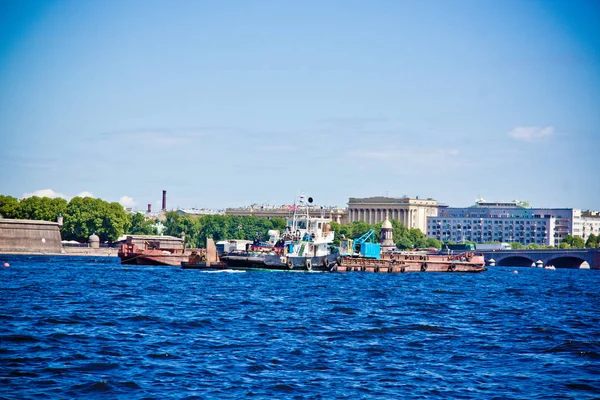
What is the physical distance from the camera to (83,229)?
152250mm

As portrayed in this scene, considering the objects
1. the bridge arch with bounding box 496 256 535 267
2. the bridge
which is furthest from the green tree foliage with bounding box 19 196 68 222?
the bridge arch with bounding box 496 256 535 267

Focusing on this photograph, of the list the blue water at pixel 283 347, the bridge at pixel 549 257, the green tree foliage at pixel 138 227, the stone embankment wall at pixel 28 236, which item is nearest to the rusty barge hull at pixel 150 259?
the stone embankment wall at pixel 28 236

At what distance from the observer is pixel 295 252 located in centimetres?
8869

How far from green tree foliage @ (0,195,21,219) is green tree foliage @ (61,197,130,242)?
7349mm

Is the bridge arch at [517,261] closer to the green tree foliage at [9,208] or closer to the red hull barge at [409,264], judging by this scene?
the red hull barge at [409,264]

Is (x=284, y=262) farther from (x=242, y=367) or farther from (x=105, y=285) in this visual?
(x=242, y=367)

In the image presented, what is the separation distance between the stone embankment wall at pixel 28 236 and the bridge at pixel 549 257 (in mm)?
79399

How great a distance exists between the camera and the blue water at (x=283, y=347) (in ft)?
79.6

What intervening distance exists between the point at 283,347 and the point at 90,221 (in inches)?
4987

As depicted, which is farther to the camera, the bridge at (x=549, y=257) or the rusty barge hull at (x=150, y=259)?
the bridge at (x=549, y=257)

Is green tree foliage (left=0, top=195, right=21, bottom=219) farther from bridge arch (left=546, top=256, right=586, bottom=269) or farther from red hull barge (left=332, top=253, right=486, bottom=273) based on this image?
bridge arch (left=546, top=256, right=586, bottom=269)

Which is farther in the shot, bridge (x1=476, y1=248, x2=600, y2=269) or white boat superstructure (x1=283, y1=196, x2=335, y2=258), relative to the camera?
bridge (x1=476, y1=248, x2=600, y2=269)

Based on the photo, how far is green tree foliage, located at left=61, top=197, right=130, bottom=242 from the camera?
152250 millimetres

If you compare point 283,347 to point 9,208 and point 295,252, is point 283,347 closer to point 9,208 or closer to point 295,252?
point 295,252
